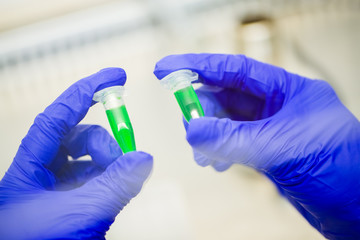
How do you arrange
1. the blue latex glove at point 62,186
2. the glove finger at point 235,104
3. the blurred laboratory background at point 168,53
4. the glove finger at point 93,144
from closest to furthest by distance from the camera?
the blue latex glove at point 62,186 < the glove finger at point 93,144 < the glove finger at point 235,104 < the blurred laboratory background at point 168,53

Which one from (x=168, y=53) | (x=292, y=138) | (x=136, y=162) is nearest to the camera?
(x=136, y=162)

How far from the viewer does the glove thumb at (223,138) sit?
0.56 meters

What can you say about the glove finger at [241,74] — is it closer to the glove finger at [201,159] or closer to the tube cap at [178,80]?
the tube cap at [178,80]

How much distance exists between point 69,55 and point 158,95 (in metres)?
0.33

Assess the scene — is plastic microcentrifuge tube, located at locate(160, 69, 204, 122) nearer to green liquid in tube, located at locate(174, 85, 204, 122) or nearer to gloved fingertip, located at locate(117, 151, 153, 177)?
green liquid in tube, located at locate(174, 85, 204, 122)

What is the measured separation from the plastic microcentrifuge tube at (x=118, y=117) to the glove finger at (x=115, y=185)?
0.04 metres

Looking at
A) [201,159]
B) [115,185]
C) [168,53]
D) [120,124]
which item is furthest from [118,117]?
[168,53]

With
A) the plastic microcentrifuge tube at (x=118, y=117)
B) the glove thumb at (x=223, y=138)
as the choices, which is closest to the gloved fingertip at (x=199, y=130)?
the glove thumb at (x=223, y=138)

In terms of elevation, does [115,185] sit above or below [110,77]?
below

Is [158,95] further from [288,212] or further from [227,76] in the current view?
[288,212]

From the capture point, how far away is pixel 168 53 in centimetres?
116

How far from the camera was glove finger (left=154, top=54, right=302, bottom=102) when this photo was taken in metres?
0.70

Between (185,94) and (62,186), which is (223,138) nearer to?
(185,94)

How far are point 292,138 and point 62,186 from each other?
477mm
